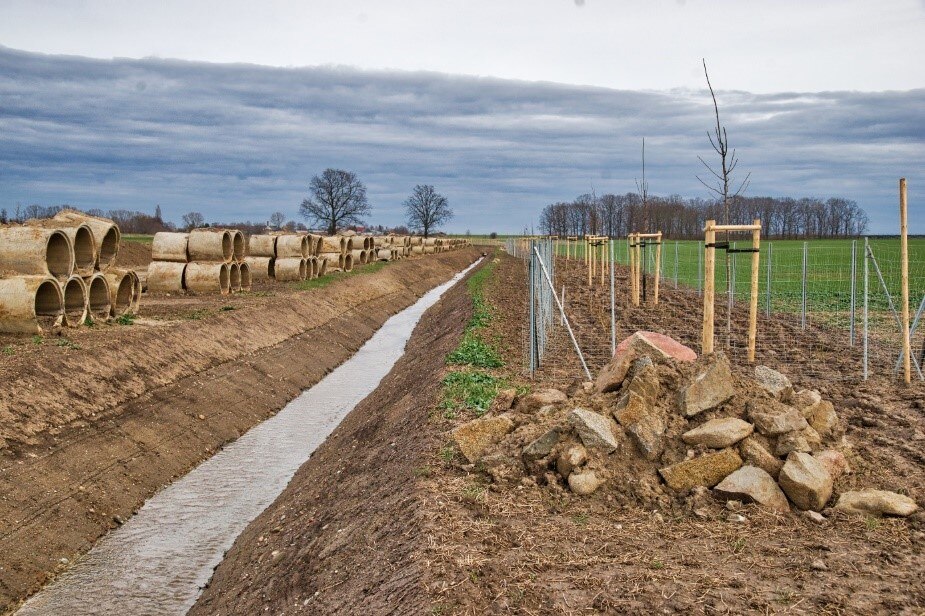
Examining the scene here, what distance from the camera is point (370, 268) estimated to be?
4675 centimetres

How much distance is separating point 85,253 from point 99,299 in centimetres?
123

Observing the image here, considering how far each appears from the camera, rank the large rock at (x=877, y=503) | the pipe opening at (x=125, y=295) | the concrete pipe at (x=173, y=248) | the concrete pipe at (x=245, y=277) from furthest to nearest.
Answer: the concrete pipe at (x=245, y=277) → the concrete pipe at (x=173, y=248) → the pipe opening at (x=125, y=295) → the large rock at (x=877, y=503)

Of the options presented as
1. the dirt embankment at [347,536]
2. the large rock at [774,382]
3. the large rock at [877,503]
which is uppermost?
the large rock at [774,382]

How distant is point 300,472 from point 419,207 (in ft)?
406

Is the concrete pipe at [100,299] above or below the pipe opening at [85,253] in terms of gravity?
below

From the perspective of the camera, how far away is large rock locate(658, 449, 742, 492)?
7.70 m

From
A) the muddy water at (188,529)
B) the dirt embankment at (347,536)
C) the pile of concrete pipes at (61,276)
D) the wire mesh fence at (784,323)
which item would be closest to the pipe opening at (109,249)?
the pile of concrete pipes at (61,276)

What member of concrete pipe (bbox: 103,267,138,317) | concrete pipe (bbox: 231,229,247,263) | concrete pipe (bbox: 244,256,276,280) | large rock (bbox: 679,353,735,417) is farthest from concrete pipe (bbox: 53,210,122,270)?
large rock (bbox: 679,353,735,417)

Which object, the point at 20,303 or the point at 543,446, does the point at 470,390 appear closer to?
the point at 543,446

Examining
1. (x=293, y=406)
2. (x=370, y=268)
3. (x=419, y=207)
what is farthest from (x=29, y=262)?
(x=419, y=207)

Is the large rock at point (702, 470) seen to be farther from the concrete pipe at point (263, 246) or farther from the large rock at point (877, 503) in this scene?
the concrete pipe at point (263, 246)

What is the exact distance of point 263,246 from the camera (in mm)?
34812

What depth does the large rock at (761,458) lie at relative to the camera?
303 inches

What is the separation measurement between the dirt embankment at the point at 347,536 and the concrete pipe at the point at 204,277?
14.7 m
